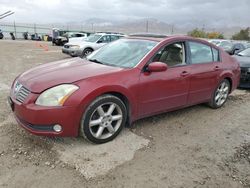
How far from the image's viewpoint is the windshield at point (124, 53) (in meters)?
3.97

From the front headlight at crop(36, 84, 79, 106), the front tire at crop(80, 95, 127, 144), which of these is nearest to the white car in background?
the front tire at crop(80, 95, 127, 144)

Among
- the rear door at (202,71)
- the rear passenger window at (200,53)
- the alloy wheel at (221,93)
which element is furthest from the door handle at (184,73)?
the alloy wheel at (221,93)

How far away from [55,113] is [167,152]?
1.58m

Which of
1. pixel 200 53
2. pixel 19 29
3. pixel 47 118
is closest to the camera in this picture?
pixel 47 118

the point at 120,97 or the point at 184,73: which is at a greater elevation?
the point at 184,73

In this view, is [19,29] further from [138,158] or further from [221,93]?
[138,158]

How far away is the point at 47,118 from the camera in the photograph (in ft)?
10.2

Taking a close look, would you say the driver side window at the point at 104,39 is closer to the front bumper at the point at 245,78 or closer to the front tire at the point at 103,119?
the front bumper at the point at 245,78

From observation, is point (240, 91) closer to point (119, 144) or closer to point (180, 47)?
point (180, 47)

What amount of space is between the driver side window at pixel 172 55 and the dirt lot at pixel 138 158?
1.06 metres

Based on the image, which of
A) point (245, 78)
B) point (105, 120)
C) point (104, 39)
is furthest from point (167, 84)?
point (104, 39)

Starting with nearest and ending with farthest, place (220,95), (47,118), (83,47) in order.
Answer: (47,118), (220,95), (83,47)

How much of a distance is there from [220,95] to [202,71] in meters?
1.04

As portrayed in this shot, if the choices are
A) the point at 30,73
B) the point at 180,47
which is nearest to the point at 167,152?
the point at 180,47
